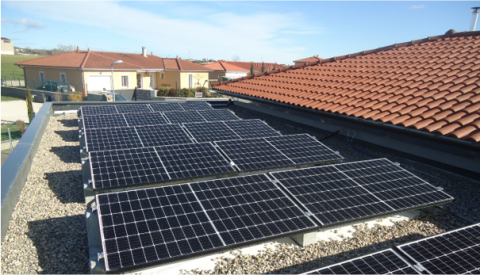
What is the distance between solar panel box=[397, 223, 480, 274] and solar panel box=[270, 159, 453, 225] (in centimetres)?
114

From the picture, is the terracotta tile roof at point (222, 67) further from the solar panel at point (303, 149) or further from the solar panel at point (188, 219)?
the solar panel at point (188, 219)

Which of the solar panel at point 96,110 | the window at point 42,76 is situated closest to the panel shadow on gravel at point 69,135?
the solar panel at point 96,110

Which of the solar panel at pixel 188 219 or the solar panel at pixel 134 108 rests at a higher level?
the solar panel at pixel 134 108

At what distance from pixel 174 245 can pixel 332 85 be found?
1076 cm

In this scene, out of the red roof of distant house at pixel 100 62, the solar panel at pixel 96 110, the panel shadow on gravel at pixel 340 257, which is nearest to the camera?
the panel shadow on gravel at pixel 340 257

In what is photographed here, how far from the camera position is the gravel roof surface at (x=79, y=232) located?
19.8 feet

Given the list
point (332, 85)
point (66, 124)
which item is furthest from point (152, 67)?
point (332, 85)

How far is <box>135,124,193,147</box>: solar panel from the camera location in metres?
11.3

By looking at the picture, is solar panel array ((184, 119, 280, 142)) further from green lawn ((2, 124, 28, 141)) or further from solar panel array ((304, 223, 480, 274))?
green lawn ((2, 124, 28, 141))

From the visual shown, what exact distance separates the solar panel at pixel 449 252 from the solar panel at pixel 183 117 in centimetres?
1148

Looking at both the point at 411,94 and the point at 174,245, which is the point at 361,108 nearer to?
the point at 411,94

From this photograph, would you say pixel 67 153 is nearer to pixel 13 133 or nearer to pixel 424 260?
pixel 424 260

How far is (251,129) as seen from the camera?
514 inches

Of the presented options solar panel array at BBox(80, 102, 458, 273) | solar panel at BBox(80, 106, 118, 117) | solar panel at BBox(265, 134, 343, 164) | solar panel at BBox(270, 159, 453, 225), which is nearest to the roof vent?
solar panel at BBox(265, 134, 343, 164)
